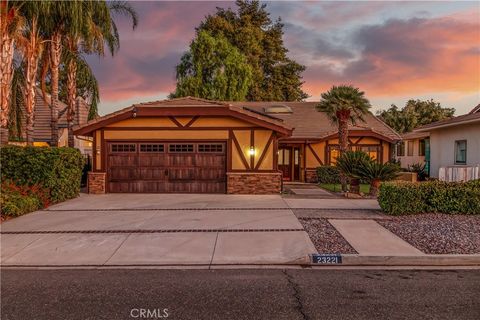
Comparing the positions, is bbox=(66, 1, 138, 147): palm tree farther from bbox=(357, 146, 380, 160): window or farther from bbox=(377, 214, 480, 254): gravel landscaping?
bbox=(357, 146, 380, 160): window

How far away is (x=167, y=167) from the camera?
57.1 feet

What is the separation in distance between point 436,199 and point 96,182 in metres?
13.9

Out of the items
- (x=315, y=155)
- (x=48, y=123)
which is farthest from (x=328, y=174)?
(x=48, y=123)

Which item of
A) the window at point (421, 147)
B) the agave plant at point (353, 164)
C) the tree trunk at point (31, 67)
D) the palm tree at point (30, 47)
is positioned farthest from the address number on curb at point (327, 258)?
the window at point (421, 147)

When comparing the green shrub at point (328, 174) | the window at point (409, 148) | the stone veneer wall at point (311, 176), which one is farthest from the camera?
the window at point (409, 148)

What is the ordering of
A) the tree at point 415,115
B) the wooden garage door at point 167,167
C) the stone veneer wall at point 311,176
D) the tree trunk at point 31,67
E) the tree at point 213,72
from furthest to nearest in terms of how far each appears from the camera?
the tree at point 415,115
the tree at point 213,72
the stone veneer wall at point 311,176
the wooden garage door at point 167,167
the tree trunk at point 31,67

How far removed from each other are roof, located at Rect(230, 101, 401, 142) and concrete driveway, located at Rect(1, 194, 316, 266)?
39.6 feet

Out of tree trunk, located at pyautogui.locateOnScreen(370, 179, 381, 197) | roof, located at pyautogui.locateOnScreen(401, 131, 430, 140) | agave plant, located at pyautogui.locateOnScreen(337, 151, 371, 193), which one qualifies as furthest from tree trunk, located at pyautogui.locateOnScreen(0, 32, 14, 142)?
roof, located at pyautogui.locateOnScreen(401, 131, 430, 140)

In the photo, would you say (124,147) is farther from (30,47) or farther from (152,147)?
(30,47)

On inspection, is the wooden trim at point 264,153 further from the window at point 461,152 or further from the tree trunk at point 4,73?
the tree trunk at point 4,73

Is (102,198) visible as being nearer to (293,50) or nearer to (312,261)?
(312,261)

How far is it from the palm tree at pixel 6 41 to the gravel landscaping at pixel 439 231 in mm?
13822

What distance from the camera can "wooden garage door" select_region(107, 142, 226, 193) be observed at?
1731cm

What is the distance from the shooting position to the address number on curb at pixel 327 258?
7.01 meters
